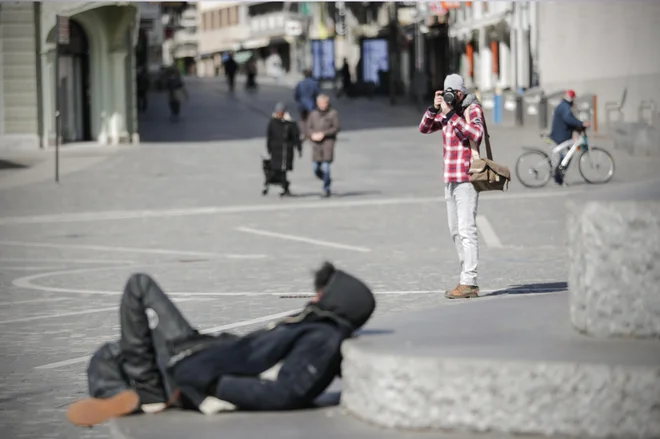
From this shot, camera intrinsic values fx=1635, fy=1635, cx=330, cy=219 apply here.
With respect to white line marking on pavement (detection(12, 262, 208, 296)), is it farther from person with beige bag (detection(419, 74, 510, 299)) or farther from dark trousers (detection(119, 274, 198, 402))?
dark trousers (detection(119, 274, 198, 402))

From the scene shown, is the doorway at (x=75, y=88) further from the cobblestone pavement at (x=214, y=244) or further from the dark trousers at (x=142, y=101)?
the dark trousers at (x=142, y=101)

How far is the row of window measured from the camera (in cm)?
13966

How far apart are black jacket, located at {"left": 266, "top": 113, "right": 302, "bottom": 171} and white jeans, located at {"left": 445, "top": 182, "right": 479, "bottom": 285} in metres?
14.6

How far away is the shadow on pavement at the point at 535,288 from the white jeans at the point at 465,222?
0.86 m

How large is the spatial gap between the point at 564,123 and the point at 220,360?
21161mm

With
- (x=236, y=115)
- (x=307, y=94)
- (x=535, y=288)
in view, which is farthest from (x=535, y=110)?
(x=535, y=288)

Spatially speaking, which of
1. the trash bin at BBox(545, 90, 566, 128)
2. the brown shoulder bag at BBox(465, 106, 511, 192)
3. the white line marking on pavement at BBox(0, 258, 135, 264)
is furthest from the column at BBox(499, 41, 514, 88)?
the brown shoulder bag at BBox(465, 106, 511, 192)

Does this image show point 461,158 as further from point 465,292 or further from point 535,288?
point 535,288

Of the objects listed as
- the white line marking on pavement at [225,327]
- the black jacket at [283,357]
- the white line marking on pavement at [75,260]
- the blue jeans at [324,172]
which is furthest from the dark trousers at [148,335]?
the blue jeans at [324,172]

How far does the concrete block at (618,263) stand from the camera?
718cm

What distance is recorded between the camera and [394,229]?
829 inches

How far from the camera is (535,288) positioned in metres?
13.9

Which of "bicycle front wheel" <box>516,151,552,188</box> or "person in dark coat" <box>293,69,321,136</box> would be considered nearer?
"bicycle front wheel" <box>516,151,552,188</box>

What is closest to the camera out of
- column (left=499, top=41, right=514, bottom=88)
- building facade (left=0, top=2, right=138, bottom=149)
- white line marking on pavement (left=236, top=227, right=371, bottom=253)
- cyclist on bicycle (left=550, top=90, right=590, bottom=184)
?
white line marking on pavement (left=236, top=227, right=371, bottom=253)
